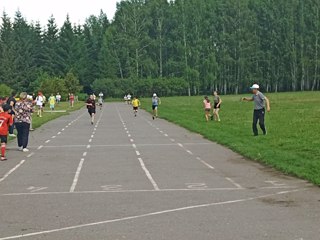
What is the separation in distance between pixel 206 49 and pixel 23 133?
84.6m

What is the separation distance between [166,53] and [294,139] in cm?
8770

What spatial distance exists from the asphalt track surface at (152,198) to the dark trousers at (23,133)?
1.21 m

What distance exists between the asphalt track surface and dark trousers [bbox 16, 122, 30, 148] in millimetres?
1210

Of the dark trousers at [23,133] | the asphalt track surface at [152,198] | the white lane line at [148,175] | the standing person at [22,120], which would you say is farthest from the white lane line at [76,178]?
the standing person at [22,120]

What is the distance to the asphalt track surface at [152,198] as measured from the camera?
7.42 m

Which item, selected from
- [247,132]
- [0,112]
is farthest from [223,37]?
[0,112]

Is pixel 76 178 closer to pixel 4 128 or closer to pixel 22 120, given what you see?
pixel 4 128

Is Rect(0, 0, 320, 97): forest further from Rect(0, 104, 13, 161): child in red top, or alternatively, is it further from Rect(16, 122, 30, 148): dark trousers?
Rect(0, 104, 13, 161): child in red top

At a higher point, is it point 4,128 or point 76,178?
point 4,128

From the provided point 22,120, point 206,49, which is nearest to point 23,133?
point 22,120

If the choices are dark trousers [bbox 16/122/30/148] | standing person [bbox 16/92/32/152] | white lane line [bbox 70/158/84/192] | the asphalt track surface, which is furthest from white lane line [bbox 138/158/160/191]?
standing person [bbox 16/92/32/152]

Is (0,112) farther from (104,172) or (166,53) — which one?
(166,53)

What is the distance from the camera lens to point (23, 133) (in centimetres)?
1895

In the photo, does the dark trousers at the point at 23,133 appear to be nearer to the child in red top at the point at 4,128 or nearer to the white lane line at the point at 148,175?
the child in red top at the point at 4,128
